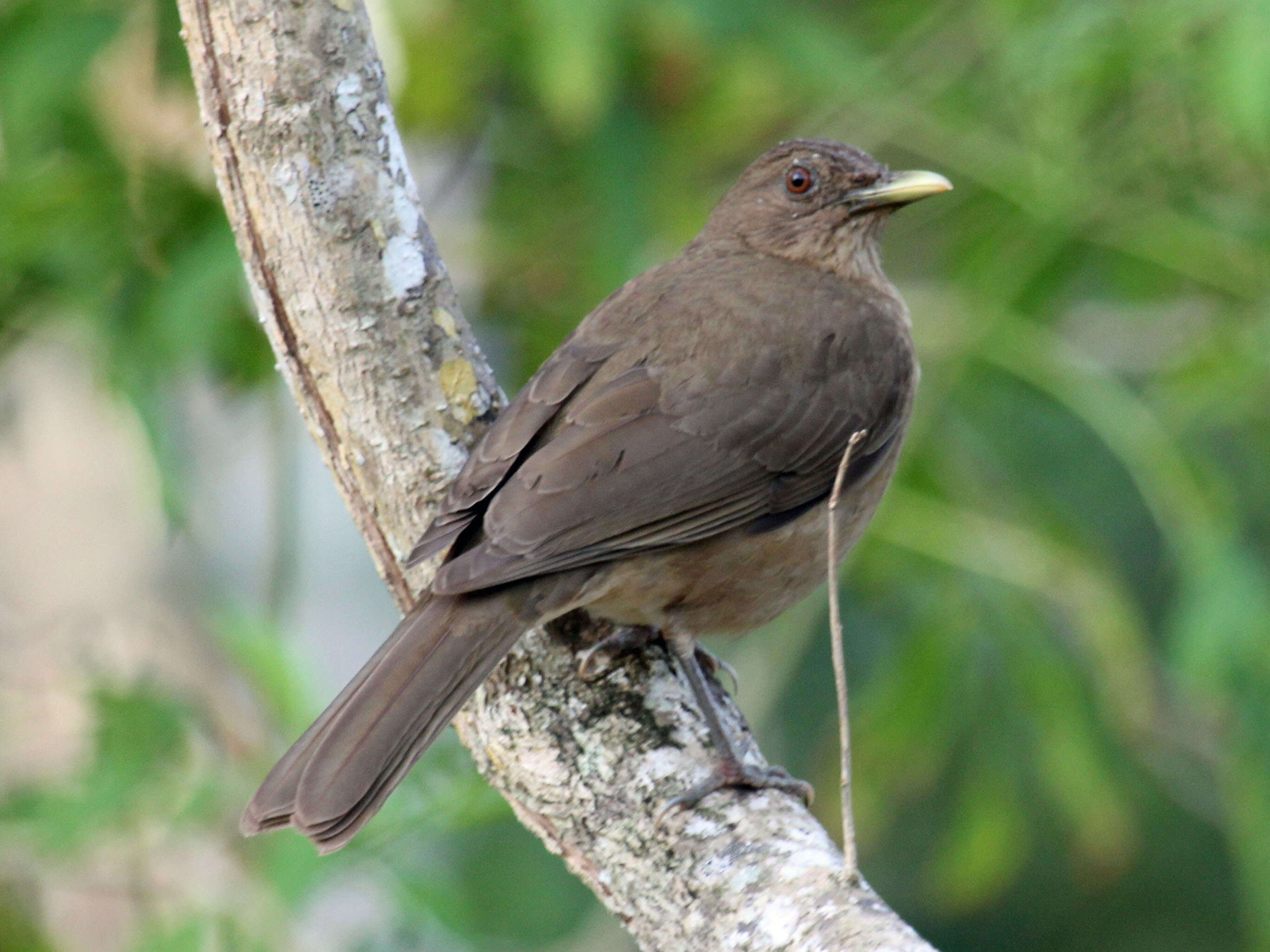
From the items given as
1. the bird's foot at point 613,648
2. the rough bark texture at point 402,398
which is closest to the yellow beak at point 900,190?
the rough bark texture at point 402,398

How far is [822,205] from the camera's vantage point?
3.92 m

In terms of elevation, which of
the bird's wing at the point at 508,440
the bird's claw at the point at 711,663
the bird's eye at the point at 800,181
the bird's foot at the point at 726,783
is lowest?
the bird's claw at the point at 711,663

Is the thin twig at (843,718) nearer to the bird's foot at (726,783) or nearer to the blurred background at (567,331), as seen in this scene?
the bird's foot at (726,783)

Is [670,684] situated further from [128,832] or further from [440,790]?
[128,832]

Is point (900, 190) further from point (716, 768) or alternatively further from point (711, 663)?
point (716, 768)

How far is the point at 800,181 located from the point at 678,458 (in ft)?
3.55

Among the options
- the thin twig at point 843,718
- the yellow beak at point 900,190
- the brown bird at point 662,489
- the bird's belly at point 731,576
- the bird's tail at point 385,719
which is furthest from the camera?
the yellow beak at point 900,190

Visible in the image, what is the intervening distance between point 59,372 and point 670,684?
3378mm

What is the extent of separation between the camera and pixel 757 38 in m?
4.17

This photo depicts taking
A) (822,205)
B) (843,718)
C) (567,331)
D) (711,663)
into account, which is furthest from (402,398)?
(567,331)

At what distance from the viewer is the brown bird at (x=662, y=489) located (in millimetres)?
2775

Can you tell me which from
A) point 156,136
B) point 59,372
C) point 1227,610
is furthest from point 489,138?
point 1227,610

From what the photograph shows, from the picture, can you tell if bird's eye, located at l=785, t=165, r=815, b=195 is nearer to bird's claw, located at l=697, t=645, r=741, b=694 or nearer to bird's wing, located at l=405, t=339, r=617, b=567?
bird's wing, located at l=405, t=339, r=617, b=567

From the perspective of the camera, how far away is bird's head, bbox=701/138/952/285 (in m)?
3.88
